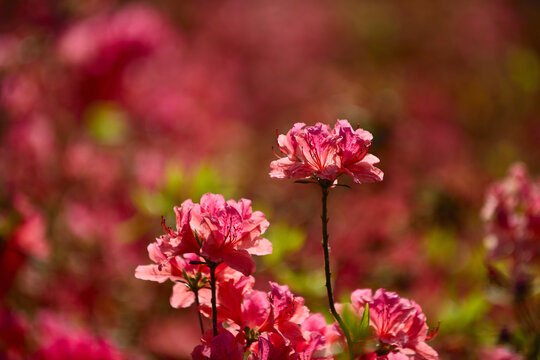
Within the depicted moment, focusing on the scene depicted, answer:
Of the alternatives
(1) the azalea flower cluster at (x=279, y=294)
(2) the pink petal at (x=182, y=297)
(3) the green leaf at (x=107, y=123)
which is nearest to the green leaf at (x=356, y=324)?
(1) the azalea flower cluster at (x=279, y=294)

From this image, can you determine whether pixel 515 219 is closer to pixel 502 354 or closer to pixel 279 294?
pixel 502 354

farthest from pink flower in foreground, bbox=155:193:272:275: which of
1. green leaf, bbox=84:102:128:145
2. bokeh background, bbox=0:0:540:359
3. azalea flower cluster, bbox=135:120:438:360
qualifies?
green leaf, bbox=84:102:128:145

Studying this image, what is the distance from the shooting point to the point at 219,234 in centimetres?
33

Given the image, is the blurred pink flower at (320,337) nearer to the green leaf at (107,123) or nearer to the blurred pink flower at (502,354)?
the blurred pink flower at (502,354)

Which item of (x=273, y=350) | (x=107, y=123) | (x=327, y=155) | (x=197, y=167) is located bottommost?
(x=273, y=350)

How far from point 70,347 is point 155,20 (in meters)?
1.03

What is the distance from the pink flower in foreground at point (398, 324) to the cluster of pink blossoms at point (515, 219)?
0.87ft

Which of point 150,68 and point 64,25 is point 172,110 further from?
point 64,25

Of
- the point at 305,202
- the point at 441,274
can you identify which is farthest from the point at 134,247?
the point at 441,274

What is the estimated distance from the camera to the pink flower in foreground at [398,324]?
337 millimetres

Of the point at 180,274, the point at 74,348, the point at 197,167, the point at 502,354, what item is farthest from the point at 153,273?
the point at 197,167

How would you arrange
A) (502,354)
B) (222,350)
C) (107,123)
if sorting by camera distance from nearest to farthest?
(222,350) → (502,354) → (107,123)

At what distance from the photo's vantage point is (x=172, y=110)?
152cm

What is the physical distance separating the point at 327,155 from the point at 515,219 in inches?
12.3
